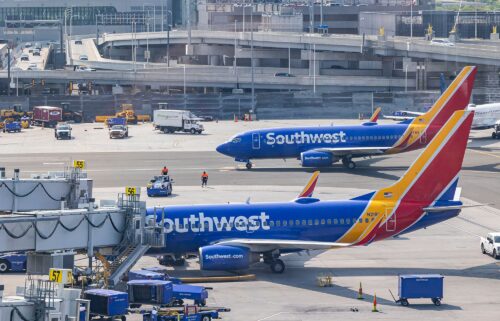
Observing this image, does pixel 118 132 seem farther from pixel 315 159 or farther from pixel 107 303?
pixel 107 303

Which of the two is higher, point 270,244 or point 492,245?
point 270,244

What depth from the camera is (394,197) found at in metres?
72.5

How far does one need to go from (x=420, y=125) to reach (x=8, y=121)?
74.0 meters

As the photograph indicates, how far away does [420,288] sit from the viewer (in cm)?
6378

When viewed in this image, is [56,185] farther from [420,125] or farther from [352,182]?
[420,125]

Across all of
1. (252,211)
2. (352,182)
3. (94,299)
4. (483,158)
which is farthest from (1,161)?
(94,299)

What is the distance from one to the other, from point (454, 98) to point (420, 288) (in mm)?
55537

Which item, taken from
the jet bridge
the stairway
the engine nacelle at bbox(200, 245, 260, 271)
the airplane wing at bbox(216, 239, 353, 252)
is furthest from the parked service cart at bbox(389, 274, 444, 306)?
the stairway

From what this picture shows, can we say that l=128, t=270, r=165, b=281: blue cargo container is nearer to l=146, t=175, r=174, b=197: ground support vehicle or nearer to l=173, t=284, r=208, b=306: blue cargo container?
l=173, t=284, r=208, b=306: blue cargo container

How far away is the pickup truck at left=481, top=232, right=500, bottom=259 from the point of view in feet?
250

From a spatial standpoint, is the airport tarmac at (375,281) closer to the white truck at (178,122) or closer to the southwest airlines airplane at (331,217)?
the southwest airlines airplane at (331,217)

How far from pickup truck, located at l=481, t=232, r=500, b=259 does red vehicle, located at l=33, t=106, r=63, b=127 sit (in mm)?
106236

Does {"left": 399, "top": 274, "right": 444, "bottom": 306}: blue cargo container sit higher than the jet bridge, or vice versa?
the jet bridge

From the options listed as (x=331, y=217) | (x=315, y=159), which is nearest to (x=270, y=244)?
(x=331, y=217)
